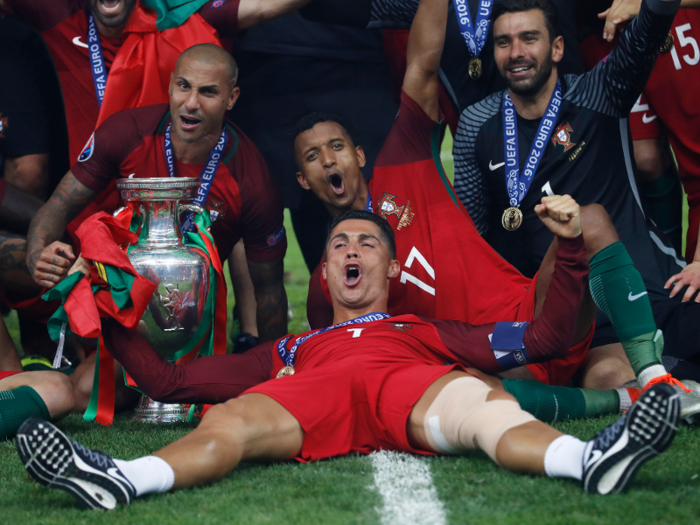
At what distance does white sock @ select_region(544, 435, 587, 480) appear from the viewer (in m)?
2.62

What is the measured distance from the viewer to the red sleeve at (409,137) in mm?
4539

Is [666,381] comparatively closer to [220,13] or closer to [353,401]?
[353,401]

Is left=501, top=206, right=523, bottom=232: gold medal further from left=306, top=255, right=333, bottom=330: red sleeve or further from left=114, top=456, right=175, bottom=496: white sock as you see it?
left=114, top=456, right=175, bottom=496: white sock

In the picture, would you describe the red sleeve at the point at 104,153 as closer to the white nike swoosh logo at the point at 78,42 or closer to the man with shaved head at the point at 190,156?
the man with shaved head at the point at 190,156

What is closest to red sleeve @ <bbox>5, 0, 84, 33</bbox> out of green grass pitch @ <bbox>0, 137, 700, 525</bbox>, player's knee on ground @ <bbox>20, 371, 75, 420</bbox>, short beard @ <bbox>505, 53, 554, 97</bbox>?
player's knee on ground @ <bbox>20, 371, 75, 420</bbox>

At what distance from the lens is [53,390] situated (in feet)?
12.7

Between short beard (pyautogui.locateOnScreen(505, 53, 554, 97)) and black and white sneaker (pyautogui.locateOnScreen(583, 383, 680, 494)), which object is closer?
black and white sneaker (pyautogui.locateOnScreen(583, 383, 680, 494))

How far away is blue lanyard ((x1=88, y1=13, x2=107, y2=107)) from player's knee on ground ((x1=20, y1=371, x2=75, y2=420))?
197 centimetres

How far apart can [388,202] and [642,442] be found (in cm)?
230

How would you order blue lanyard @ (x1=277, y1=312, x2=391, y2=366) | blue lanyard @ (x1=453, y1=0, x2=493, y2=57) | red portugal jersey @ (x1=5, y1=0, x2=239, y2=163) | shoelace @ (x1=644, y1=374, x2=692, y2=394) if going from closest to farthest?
1. shoelace @ (x1=644, y1=374, x2=692, y2=394)
2. blue lanyard @ (x1=277, y1=312, x2=391, y2=366)
3. blue lanyard @ (x1=453, y1=0, x2=493, y2=57)
4. red portugal jersey @ (x1=5, y1=0, x2=239, y2=163)

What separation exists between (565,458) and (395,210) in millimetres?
2103

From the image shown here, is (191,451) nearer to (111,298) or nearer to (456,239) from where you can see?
(111,298)

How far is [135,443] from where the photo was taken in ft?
12.1

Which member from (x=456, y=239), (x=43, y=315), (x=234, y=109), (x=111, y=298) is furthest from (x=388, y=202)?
(x=43, y=315)
